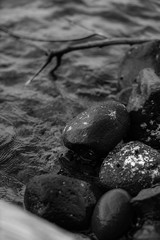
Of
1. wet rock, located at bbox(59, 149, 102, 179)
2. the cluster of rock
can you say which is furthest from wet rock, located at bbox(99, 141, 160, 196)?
wet rock, located at bbox(59, 149, 102, 179)

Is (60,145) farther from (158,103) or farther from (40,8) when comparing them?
(40,8)

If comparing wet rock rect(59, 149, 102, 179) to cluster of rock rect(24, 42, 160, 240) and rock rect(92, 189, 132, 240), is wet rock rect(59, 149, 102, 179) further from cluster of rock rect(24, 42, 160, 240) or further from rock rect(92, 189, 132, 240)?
rock rect(92, 189, 132, 240)

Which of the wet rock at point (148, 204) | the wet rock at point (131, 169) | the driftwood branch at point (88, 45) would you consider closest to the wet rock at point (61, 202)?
the wet rock at point (131, 169)

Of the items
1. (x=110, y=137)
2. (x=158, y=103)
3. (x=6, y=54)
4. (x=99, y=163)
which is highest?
(x=158, y=103)

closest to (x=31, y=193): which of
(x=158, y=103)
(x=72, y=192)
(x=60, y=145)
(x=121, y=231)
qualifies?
(x=72, y=192)

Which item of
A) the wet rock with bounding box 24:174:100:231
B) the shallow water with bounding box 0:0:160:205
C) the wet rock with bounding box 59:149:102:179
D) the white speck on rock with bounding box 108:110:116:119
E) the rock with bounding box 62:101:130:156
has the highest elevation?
the white speck on rock with bounding box 108:110:116:119

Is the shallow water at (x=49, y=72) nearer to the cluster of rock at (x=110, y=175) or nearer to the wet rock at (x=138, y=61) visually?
the wet rock at (x=138, y=61)

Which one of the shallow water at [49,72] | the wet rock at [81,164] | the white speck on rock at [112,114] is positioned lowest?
the shallow water at [49,72]
